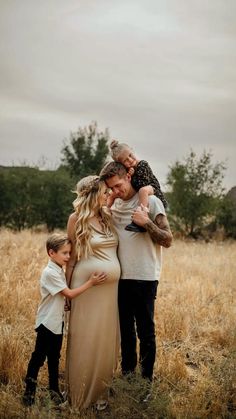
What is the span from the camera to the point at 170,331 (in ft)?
21.5

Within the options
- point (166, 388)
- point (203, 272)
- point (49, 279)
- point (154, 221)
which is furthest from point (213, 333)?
point (203, 272)

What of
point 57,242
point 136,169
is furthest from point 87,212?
point 136,169

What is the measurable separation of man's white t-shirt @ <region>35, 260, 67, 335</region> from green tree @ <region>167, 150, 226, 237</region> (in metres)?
20.2

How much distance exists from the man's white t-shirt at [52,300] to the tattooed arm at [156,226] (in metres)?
0.91

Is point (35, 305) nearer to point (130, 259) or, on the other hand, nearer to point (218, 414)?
point (130, 259)

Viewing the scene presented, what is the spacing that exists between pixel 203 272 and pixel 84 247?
274 inches

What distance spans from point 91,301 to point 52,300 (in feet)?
1.28

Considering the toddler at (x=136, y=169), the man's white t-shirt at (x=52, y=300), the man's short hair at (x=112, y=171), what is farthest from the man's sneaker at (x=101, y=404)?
the man's short hair at (x=112, y=171)

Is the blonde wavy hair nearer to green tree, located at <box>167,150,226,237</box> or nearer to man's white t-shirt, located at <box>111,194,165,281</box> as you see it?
man's white t-shirt, located at <box>111,194,165,281</box>

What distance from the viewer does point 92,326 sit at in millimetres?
4566

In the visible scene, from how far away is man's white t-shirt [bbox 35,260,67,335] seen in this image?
437 cm

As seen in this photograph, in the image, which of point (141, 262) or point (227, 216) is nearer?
point (141, 262)

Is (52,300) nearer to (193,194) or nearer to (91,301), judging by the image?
(91,301)

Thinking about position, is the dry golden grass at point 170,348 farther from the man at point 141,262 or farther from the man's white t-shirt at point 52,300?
the man's white t-shirt at point 52,300
